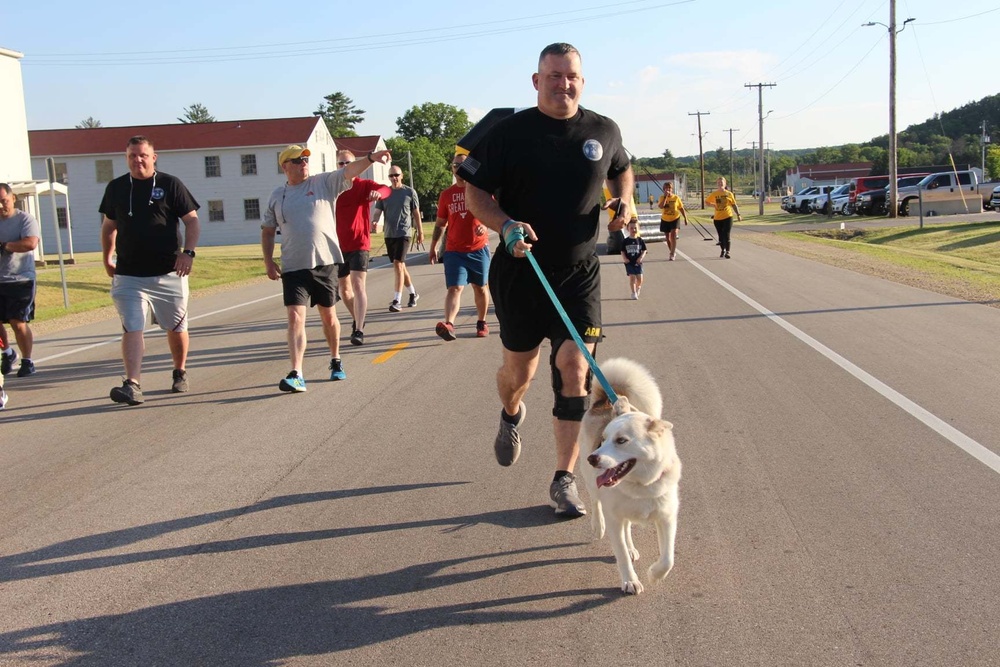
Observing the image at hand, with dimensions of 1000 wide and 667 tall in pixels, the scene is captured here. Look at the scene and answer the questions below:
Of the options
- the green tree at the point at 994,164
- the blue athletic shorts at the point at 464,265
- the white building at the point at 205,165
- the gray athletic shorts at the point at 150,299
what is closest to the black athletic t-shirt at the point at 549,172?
the gray athletic shorts at the point at 150,299

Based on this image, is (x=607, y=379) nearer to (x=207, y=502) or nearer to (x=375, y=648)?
(x=375, y=648)

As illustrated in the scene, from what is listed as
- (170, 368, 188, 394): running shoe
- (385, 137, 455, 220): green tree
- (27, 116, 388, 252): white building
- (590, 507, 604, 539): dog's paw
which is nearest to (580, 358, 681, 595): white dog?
(590, 507, 604, 539): dog's paw

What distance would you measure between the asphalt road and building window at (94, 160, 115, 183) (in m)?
53.7

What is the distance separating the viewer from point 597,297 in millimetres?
5031

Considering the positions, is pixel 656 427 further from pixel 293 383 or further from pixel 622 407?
pixel 293 383

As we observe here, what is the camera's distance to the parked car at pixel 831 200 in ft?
173

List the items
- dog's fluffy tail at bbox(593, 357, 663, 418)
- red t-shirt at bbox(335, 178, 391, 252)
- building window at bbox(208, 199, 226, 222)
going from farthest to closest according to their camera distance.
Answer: building window at bbox(208, 199, 226, 222), red t-shirt at bbox(335, 178, 391, 252), dog's fluffy tail at bbox(593, 357, 663, 418)

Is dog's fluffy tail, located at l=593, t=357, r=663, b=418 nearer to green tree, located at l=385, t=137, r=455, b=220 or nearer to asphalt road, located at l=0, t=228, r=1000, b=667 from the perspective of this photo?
asphalt road, located at l=0, t=228, r=1000, b=667

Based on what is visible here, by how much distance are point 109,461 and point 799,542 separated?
4.49 m

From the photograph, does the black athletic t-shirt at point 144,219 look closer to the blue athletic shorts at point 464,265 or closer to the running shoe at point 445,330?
the running shoe at point 445,330

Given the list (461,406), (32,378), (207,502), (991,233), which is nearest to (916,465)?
(461,406)

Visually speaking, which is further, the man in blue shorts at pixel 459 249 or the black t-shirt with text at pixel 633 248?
the black t-shirt with text at pixel 633 248

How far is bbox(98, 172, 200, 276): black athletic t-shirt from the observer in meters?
8.41

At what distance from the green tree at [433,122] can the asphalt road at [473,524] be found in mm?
100753
